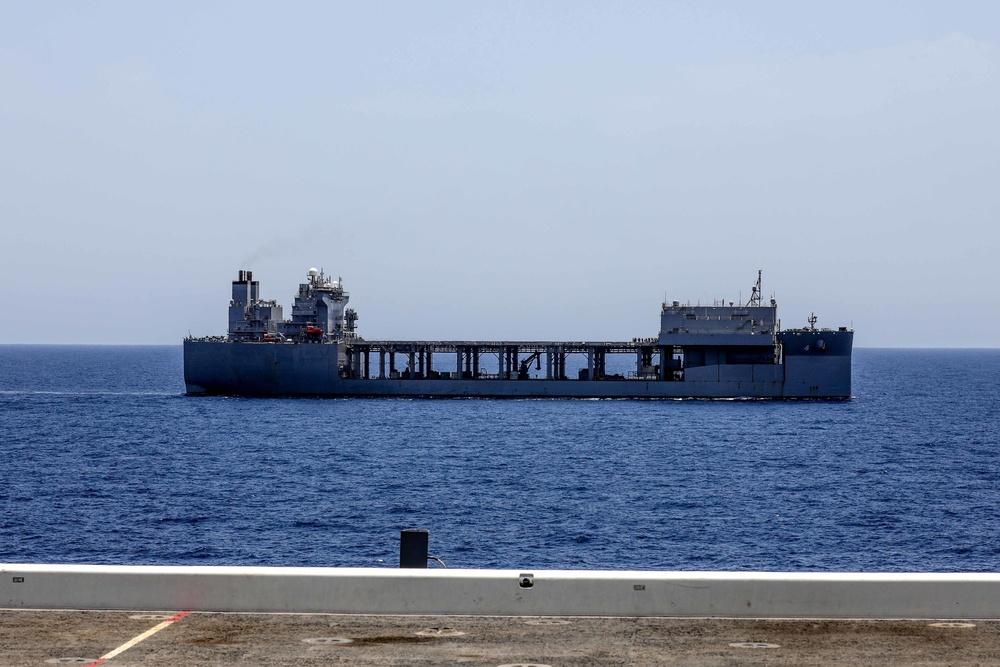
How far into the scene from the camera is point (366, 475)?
4819cm

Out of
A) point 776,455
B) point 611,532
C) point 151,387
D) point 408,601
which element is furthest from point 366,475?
point 151,387

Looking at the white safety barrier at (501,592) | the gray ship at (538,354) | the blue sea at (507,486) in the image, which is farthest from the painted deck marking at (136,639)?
the gray ship at (538,354)

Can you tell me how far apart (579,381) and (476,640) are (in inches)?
3075

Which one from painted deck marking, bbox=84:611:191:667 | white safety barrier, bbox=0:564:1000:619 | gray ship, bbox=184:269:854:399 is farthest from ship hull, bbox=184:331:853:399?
painted deck marking, bbox=84:611:191:667

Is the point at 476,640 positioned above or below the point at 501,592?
below

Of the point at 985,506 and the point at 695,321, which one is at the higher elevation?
the point at 695,321

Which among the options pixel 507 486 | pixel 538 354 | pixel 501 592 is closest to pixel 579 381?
pixel 538 354

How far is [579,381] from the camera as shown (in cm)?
9006

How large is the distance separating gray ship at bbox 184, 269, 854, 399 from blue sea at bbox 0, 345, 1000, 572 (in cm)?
377

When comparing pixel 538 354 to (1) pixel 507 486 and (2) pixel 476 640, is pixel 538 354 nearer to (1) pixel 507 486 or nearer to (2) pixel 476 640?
(1) pixel 507 486

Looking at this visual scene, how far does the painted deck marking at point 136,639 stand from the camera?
11.3 meters

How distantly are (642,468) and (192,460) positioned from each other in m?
20.5

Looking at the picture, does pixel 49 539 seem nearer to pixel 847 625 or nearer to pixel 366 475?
pixel 366 475

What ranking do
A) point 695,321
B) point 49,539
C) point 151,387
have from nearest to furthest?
point 49,539 < point 695,321 < point 151,387
